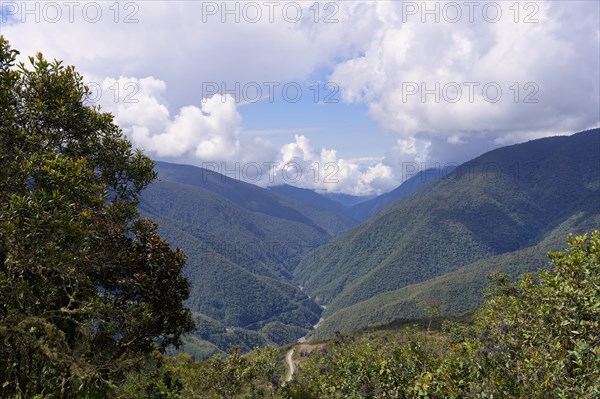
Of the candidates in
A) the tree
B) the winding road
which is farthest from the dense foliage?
the winding road

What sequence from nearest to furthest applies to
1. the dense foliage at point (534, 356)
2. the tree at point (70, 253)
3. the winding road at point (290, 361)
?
1. the dense foliage at point (534, 356)
2. the tree at point (70, 253)
3. the winding road at point (290, 361)

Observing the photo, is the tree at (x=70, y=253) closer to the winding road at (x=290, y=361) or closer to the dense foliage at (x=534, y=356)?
the dense foliage at (x=534, y=356)

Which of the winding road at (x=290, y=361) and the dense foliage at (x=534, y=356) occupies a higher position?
the dense foliage at (x=534, y=356)

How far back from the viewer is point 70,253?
32.3ft

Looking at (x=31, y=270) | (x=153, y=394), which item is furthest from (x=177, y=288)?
(x=31, y=270)

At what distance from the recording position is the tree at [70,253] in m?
9.39

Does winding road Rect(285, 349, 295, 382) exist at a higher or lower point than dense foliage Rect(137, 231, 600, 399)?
lower

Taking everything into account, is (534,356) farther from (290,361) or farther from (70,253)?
(290,361)

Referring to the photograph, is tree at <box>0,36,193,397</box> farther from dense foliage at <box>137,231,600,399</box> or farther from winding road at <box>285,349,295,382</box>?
winding road at <box>285,349,295,382</box>

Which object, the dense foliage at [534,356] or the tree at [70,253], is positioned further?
the tree at [70,253]

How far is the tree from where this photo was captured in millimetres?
9391

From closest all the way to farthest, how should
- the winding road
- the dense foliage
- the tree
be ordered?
the dense foliage < the tree < the winding road

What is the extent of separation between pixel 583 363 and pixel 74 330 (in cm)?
1417

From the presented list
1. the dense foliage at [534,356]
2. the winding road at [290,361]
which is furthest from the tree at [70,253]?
the winding road at [290,361]
